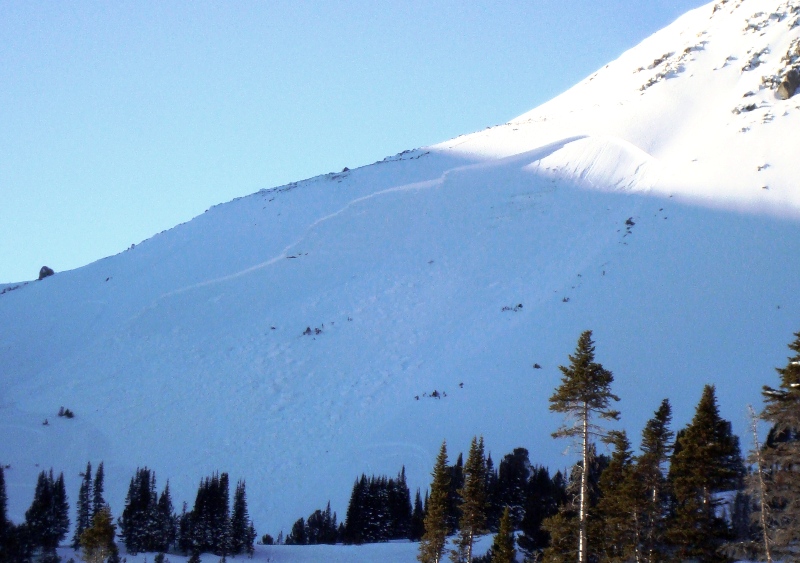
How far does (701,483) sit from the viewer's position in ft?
63.0

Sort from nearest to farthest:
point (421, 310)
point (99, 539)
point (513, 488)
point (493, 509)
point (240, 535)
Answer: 1. point (99, 539)
2. point (240, 535)
3. point (493, 509)
4. point (513, 488)
5. point (421, 310)

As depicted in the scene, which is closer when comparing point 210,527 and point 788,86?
point 210,527

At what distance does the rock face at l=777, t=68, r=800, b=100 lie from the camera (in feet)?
277

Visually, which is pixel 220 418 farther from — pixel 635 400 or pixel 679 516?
pixel 679 516

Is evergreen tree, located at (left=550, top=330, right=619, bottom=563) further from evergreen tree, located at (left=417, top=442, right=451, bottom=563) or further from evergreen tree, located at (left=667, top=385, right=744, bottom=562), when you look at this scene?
evergreen tree, located at (left=417, top=442, right=451, bottom=563)

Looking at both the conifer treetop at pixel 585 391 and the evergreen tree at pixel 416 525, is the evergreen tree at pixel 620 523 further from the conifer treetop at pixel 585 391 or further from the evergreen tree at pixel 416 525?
the evergreen tree at pixel 416 525

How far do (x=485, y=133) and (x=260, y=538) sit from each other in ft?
256

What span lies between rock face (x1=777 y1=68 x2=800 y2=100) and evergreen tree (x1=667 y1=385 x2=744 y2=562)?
75.4 meters

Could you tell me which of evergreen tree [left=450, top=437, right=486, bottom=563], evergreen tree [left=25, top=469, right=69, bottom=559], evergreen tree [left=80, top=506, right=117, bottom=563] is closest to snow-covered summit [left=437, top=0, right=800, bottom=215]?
evergreen tree [left=450, top=437, right=486, bottom=563]

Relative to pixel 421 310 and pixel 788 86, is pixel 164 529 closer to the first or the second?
pixel 421 310

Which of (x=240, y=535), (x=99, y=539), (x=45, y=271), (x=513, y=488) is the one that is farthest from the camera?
(x=45, y=271)

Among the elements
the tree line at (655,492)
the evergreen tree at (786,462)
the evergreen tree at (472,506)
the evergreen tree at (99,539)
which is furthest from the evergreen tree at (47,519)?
the evergreen tree at (786,462)

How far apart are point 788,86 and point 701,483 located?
3084 inches

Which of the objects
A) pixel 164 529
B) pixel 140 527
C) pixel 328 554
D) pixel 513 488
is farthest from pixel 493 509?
pixel 140 527
